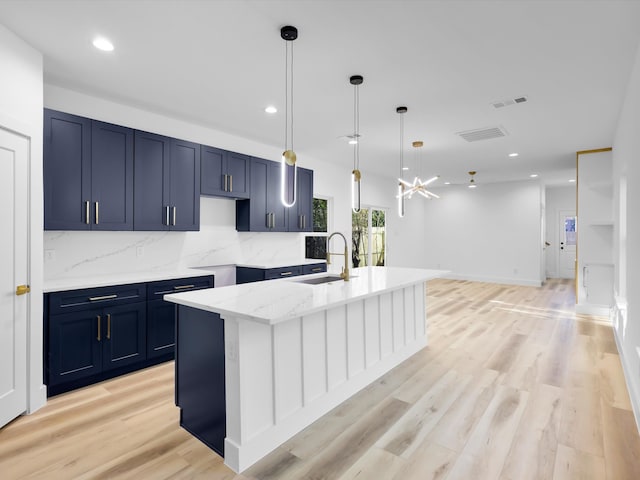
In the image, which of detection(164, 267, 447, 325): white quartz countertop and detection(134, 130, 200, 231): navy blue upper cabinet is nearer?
detection(164, 267, 447, 325): white quartz countertop

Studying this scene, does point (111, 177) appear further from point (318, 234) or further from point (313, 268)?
point (318, 234)

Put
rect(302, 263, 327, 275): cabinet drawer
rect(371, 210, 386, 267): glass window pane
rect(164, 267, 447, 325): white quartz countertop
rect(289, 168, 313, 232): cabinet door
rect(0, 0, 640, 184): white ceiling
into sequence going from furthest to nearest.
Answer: rect(371, 210, 386, 267): glass window pane
rect(289, 168, 313, 232): cabinet door
rect(302, 263, 327, 275): cabinet drawer
rect(0, 0, 640, 184): white ceiling
rect(164, 267, 447, 325): white quartz countertop

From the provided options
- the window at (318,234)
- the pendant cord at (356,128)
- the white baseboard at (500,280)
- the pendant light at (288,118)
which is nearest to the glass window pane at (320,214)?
the window at (318,234)

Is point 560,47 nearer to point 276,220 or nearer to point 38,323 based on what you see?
point 276,220

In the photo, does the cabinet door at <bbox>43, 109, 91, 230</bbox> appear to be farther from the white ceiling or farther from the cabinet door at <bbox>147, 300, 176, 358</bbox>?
the cabinet door at <bbox>147, 300, 176, 358</bbox>

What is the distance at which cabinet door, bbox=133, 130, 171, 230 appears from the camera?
3693 mm

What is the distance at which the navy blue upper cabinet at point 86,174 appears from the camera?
308cm

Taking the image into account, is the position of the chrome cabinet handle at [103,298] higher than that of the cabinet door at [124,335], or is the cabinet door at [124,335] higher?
the chrome cabinet handle at [103,298]

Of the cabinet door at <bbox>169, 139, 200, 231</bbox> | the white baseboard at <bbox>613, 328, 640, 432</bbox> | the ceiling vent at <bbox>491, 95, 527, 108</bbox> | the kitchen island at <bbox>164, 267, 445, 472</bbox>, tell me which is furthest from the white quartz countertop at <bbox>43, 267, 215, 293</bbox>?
the white baseboard at <bbox>613, 328, 640, 432</bbox>

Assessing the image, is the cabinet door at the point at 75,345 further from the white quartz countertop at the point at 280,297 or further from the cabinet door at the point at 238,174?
the cabinet door at the point at 238,174

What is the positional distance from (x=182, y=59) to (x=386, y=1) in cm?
164

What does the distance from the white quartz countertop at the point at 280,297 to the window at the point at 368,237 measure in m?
4.65

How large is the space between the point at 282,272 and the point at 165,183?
185 centimetres

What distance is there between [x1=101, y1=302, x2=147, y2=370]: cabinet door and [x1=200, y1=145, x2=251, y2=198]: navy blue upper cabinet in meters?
1.59
